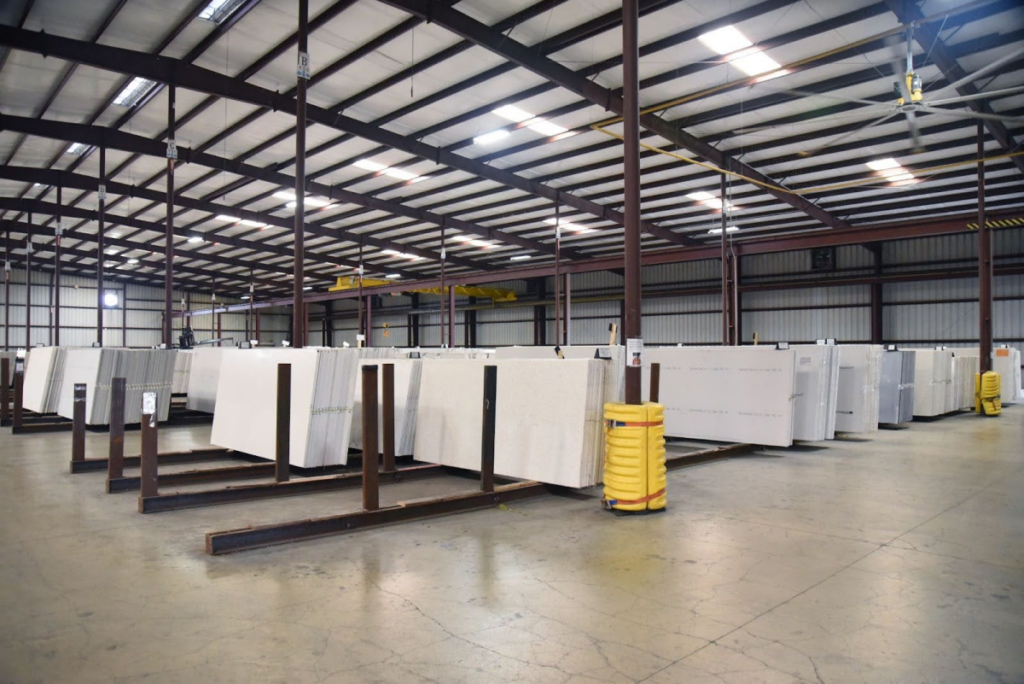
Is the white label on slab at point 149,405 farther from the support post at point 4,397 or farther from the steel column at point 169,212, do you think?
the support post at point 4,397

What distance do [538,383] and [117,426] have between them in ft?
13.8

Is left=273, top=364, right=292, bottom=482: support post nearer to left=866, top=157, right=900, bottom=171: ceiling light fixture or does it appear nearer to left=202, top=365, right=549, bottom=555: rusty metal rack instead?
left=202, top=365, right=549, bottom=555: rusty metal rack

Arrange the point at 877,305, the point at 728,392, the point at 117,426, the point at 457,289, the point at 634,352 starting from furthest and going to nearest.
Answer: the point at 457,289 < the point at 877,305 < the point at 728,392 < the point at 117,426 < the point at 634,352

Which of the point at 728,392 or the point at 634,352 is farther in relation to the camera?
the point at 728,392

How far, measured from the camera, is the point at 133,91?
12.8 m

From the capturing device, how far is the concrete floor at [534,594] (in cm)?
273

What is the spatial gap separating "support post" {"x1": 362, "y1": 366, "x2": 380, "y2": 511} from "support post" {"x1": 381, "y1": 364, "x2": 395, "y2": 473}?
47.4 inches

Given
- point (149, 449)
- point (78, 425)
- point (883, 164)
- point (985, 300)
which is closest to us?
point (149, 449)

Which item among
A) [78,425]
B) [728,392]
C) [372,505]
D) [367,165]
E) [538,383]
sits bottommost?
[372,505]

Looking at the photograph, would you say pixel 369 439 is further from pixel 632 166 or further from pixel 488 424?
pixel 632 166

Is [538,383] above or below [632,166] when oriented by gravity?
below

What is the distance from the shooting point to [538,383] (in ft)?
21.1

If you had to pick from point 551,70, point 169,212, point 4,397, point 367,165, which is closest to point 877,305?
point 551,70

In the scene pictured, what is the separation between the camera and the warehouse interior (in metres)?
3.18
